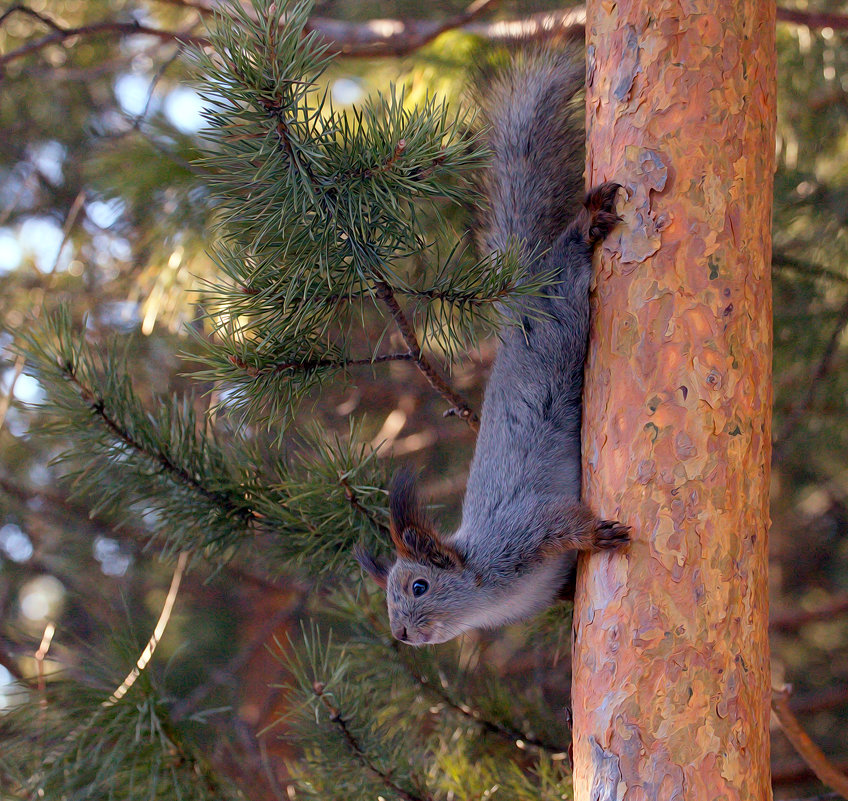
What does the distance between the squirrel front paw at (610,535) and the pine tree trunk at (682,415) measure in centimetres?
1

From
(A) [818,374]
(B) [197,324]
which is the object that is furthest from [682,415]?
(B) [197,324]

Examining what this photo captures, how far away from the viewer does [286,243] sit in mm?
979

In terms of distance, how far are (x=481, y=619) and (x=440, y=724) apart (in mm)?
322

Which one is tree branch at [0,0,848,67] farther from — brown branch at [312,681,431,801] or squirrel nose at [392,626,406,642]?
brown branch at [312,681,431,801]

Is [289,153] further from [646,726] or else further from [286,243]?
[646,726]

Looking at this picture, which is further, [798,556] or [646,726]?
[798,556]

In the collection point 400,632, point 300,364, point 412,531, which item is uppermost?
point 300,364

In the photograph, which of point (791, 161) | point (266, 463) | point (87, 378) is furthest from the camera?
point (791, 161)

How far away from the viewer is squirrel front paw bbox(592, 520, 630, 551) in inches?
39.4

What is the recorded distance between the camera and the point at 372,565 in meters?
1.28

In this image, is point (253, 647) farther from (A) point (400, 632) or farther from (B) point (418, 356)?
(B) point (418, 356)

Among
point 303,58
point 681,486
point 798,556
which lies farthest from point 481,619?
point 798,556

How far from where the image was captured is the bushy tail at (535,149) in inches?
51.7

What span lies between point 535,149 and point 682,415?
560 mm
